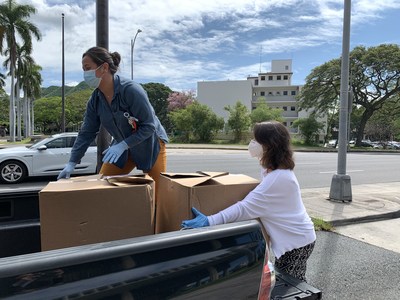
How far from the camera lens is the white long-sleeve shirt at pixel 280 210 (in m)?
2.14

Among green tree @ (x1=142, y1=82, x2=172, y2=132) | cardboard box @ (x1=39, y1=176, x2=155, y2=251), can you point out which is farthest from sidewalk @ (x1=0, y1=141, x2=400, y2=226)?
green tree @ (x1=142, y1=82, x2=172, y2=132)

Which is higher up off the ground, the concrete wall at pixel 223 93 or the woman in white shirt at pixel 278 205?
the concrete wall at pixel 223 93

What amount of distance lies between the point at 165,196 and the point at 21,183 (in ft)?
29.3

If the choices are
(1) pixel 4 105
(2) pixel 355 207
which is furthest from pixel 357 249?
(1) pixel 4 105

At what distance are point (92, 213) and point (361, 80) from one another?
42260 mm

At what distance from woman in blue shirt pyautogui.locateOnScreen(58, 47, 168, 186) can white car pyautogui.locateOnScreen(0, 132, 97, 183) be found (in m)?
7.29

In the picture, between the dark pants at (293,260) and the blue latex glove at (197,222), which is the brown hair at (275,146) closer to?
the dark pants at (293,260)

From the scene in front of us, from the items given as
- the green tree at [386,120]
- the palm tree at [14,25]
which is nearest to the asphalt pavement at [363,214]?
the palm tree at [14,25]

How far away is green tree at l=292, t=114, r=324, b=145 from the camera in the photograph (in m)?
42.2

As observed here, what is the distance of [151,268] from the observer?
4.32 ft

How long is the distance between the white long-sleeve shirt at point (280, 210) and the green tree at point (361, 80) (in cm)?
3828

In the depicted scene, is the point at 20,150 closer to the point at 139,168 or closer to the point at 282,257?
the point at 139,168

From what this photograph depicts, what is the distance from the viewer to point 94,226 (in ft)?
5.91

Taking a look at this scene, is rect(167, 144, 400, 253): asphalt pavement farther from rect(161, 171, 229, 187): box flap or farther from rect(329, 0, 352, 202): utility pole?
rect(161, 171, 229, 187): box flap
